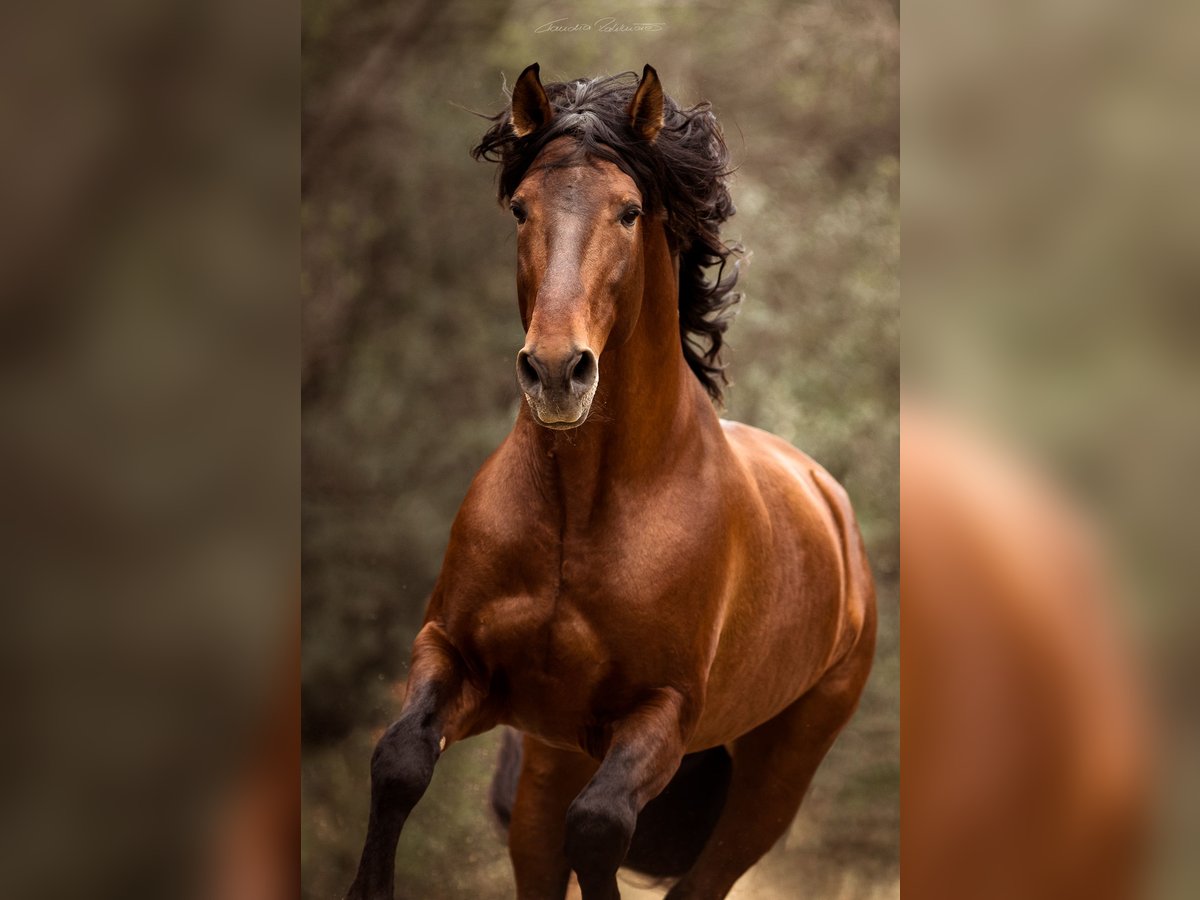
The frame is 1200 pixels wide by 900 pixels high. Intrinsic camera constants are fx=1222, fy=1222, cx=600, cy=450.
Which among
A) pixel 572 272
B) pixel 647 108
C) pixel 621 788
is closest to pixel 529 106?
pixel 647 108

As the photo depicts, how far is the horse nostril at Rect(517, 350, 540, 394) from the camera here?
1.83 m

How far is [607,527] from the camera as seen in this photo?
215 centimetres

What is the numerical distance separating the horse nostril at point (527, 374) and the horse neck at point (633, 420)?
1.05 ft

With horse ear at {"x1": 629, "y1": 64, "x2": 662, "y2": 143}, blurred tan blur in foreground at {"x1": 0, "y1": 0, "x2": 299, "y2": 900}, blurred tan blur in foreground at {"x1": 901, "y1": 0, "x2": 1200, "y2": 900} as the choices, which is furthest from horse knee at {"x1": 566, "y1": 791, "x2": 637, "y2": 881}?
horse ear at {"x1": 629, "y1": 64, "x2": 662, "y2": 143}

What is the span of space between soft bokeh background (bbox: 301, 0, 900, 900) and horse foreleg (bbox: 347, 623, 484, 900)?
1.93ft

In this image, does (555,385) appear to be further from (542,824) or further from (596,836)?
(542,824)

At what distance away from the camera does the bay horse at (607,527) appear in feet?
6.54

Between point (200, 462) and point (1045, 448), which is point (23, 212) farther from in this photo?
point (1045, 448)

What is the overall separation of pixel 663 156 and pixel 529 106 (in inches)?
9.9

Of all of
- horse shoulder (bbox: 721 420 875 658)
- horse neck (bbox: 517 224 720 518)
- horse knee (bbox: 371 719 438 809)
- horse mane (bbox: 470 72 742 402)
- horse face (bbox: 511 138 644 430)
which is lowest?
A: horse knee (bbox: 371 719 438 809)

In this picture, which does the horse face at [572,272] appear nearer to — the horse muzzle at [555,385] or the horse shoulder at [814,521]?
the horse muzzle at [555,385]

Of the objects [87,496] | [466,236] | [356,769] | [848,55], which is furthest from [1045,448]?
[356,769]

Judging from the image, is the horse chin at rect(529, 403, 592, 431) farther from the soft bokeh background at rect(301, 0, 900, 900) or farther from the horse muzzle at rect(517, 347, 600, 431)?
the soft bokeh background at rect(301, 0, 900, 900)

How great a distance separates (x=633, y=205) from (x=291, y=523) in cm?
101
